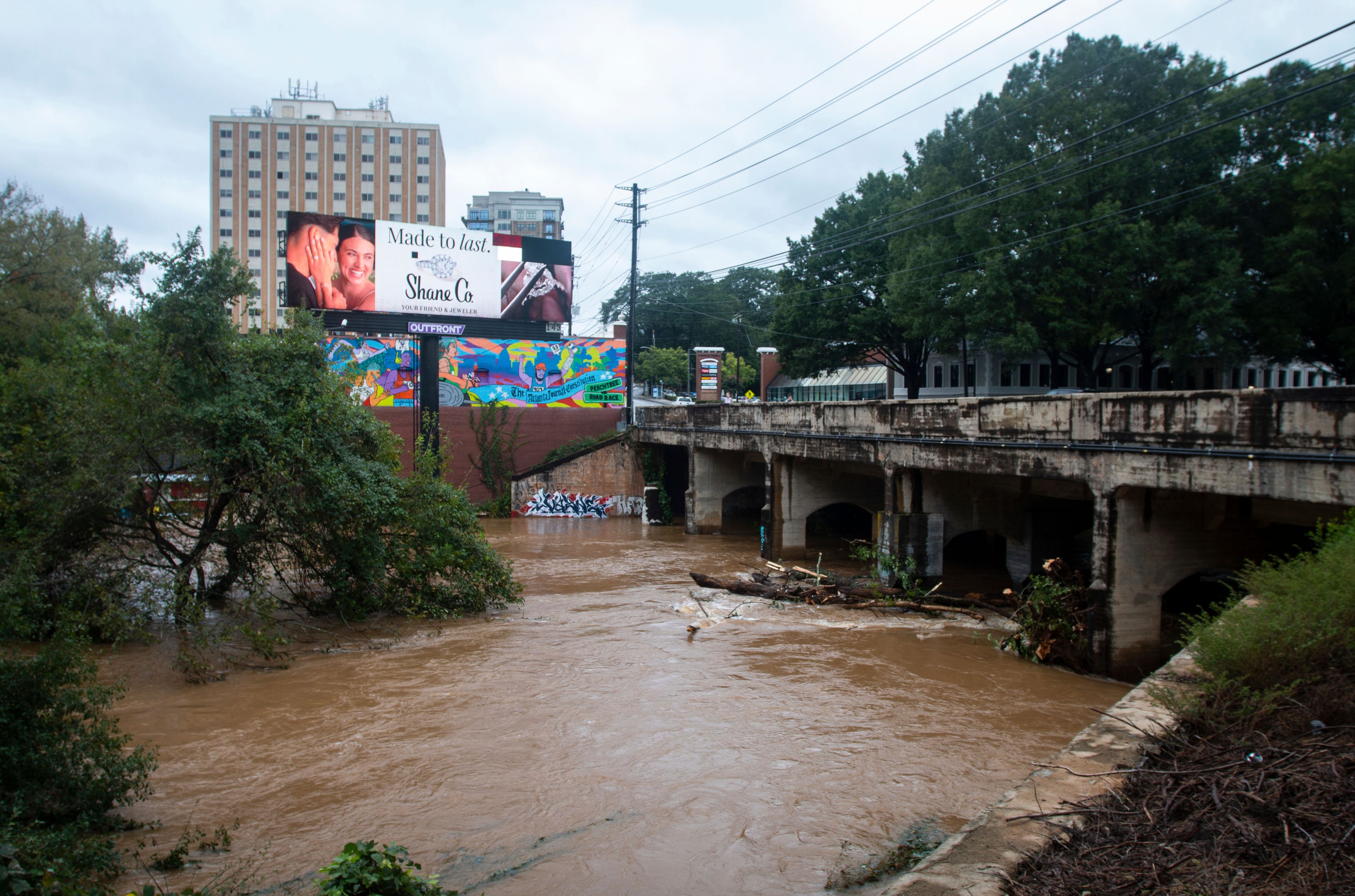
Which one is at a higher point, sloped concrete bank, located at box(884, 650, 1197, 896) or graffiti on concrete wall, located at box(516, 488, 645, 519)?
graffiti on concrete wall, located at box(516, 488, 645, 519)

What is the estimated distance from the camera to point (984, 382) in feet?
149

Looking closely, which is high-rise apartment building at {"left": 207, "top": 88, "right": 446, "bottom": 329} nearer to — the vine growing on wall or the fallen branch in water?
the vine growing on wall

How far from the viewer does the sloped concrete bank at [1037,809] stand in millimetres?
5855

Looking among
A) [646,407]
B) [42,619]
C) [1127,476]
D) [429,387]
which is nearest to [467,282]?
[429,387]

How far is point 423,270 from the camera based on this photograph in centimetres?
3803

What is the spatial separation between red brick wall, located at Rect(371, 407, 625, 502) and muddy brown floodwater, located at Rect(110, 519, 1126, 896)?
20949 millimetres

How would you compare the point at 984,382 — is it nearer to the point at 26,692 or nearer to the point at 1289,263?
the point at 1289,263

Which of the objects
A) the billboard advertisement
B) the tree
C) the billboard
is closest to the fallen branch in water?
the billboard advertisement

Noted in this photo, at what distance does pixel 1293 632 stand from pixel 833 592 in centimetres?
1280

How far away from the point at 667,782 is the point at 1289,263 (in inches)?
1185

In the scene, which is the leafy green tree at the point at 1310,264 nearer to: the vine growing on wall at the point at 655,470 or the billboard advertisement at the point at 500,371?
the vine growing on wall at the point at 655,470

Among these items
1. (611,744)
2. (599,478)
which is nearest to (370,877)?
(611,744)

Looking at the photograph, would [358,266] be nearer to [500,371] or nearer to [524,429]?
[500,371]

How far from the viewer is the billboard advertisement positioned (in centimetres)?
4203
